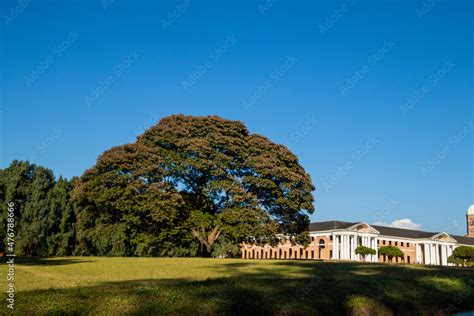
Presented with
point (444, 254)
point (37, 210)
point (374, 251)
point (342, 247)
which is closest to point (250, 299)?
point (37, 210)

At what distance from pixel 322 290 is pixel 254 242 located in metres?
32.5

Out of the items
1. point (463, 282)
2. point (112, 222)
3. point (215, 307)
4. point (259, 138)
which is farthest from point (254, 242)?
point (215, 307)

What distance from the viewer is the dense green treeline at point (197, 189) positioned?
42.4 meters

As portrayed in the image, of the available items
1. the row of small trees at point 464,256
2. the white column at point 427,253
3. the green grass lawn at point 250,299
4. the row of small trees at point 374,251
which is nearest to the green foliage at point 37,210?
the green grass lawn at point 250,299

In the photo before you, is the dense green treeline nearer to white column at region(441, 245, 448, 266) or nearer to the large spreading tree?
the large spreading tree

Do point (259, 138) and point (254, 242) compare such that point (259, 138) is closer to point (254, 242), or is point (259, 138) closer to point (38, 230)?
point (254, 242)

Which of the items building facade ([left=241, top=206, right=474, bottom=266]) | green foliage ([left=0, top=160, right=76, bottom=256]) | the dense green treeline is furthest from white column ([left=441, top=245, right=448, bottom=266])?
green foliage ([left=0, top=160, right=76, bottom=256])

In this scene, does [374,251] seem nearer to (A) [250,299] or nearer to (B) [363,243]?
(B) [363,243]

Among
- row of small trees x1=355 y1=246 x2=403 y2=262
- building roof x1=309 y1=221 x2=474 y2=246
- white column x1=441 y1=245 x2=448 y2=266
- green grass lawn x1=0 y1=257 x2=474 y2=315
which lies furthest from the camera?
white column x1=441 y1=245 x2=448 y2=266

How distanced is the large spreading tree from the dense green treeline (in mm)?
92

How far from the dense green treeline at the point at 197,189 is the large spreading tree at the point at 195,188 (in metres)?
0.09

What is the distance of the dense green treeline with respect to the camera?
42375mm

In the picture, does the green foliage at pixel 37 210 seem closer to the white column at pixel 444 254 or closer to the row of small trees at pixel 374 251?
the row of small trees at pixel 374 251

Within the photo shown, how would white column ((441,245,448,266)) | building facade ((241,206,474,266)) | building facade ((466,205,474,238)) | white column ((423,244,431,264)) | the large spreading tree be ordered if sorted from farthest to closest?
building facade ((466,205,474,238)), white column ((441,245,448,266)), white column ((423,244,431,264)), building facade ((241,206,474,266)), the large spreading tree
